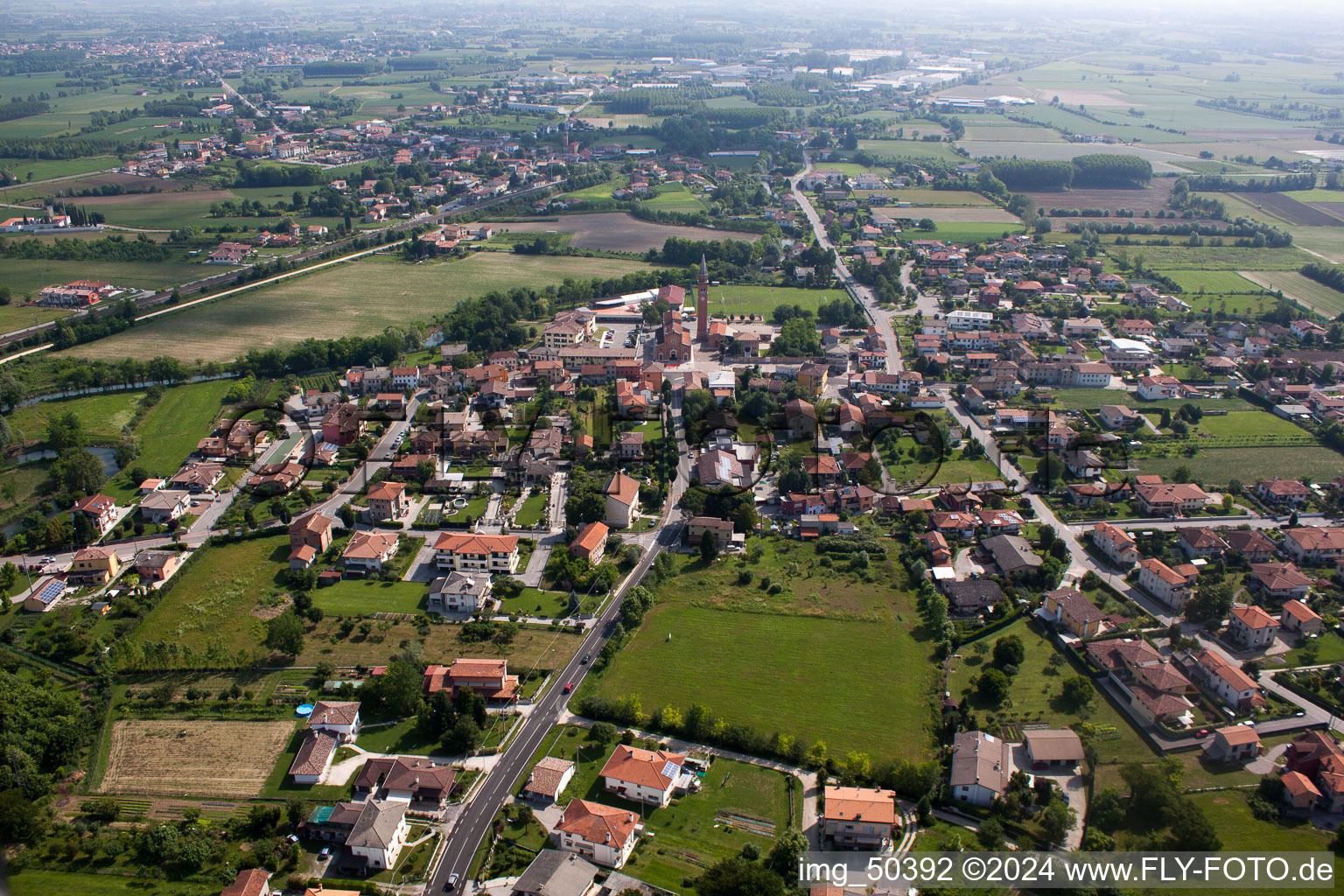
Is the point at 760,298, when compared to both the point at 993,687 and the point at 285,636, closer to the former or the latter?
the point at 993,687

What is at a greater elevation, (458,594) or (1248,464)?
(1248,464)

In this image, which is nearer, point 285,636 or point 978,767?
point 978,767

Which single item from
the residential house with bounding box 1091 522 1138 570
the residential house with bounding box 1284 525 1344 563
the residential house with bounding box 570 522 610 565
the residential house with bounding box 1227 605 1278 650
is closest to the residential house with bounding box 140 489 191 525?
the residential house with bounding box 570 522 610 565

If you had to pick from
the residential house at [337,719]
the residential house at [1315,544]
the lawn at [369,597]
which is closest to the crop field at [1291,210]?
the residential house at [1315,544]

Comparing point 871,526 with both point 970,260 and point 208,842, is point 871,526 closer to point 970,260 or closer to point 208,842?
point 208,842

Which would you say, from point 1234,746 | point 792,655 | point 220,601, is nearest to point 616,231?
point 220,601

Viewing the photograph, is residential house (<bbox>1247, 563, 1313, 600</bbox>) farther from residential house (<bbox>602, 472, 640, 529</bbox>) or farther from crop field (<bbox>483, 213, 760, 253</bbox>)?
crop field (<bbox>483, 213, 760, 253</bbox>)

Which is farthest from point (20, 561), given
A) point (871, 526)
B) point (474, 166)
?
point (474, 166)
